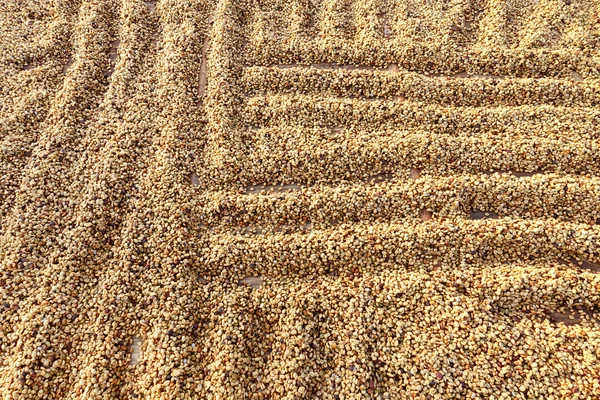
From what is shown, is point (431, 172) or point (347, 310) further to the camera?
point (431, 172)

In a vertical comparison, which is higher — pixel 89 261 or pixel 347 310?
pixel 89 261

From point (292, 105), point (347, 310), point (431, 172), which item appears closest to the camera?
point (347, 310)

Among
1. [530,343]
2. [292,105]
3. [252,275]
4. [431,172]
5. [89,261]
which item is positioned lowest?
[530,343]

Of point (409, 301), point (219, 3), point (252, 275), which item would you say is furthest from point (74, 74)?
point (409, 301)

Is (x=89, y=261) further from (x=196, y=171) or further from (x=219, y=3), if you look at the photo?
(x=219, y=3)

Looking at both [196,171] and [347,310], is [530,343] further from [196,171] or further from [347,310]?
[196,171]

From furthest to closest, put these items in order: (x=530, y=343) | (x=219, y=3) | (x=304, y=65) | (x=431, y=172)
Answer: (x=219, y=3)
(x=304, y=65)
(x=431, y=172)
(x=530, y=343)
